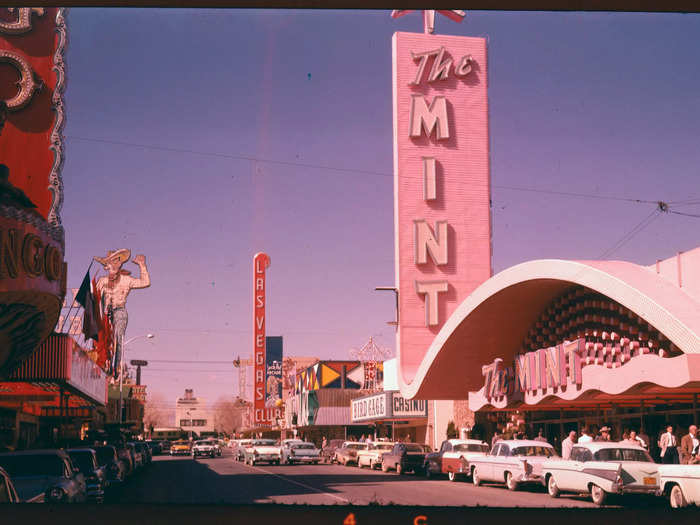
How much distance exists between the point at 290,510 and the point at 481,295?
3379cm

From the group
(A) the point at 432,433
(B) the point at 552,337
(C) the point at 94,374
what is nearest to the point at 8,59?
(C) the point at 94,374

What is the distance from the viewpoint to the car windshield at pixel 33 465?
15586 millimetres

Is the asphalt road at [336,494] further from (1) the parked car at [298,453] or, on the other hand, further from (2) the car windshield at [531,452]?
(1) the parked car at [298,453]

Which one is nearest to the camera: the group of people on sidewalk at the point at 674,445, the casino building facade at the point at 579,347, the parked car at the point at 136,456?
the group of people on sidewalk at the point at 674,445

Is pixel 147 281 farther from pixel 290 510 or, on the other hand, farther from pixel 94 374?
pixel 94 374

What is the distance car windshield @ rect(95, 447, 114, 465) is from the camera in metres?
27.1

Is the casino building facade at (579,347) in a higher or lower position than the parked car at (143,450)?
higher

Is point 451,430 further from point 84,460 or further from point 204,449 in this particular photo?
point 84,460

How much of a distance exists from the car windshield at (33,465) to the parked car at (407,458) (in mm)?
23759

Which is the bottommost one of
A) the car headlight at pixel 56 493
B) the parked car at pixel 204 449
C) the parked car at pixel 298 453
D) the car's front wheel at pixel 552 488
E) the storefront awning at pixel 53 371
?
the parked car at pixel 204 449

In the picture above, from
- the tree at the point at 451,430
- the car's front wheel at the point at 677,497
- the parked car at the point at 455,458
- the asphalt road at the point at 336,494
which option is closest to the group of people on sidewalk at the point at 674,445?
the asphalt road at the point at 336,494

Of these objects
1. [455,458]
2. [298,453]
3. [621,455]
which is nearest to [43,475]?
[621,455]

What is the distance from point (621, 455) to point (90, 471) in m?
12.6

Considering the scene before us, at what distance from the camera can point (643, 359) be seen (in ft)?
85.0
